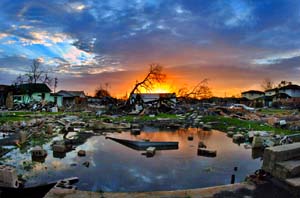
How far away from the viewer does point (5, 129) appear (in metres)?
15.6

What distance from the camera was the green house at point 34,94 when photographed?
144ft

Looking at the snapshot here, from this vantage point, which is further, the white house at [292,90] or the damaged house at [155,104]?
the white house at [292,90]

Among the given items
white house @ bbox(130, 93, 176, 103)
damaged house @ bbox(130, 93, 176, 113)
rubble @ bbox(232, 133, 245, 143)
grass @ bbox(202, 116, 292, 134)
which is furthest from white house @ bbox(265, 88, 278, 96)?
rubble @ bbox(232, 133, 245, 143)

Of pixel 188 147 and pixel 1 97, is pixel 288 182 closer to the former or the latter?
pixel 188 147

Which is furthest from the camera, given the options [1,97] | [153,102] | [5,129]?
[1,97]

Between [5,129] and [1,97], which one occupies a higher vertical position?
[1,97]

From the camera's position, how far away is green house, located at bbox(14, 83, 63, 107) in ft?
144

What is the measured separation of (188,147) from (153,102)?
20.9 meters

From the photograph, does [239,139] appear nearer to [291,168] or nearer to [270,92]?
[291,168]

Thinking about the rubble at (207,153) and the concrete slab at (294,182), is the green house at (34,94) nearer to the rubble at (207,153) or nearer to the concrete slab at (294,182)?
the rubble at (207,153)

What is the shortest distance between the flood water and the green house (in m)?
35.5

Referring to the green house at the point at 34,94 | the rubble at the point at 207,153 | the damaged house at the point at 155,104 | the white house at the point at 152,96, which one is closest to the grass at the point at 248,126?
the rubble at the point at 207,153

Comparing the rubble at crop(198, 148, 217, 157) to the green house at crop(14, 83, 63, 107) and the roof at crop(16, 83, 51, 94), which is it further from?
the roof at crop(16, 83, 51, 94)

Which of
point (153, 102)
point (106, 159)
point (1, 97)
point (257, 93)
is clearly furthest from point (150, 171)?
point (257, 93)
